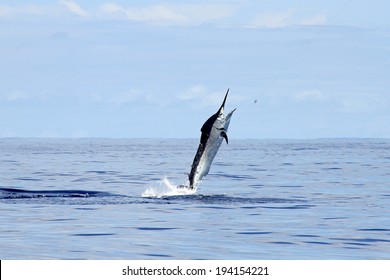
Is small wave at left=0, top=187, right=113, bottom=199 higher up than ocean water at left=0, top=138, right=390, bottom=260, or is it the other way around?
small wave at left=0, top=187, right=113, bottom=199

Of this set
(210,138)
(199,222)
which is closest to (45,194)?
(210,138)

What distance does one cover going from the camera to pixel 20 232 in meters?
25.0

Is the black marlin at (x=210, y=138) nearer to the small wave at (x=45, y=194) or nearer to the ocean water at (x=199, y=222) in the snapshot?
the ocean water at (x=199, y=222)

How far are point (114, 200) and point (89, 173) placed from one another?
22.1 m

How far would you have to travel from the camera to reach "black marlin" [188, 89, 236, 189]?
28344 millimetres

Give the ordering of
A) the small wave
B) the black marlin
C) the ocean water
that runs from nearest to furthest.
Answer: the ocean water < the black marlin < the small wave

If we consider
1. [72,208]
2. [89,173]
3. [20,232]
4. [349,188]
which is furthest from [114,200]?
[89,173]

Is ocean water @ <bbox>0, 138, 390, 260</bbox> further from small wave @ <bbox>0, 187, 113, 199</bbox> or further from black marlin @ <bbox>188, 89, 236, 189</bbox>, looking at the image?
black marlin @ <bbox>188, 89, 236, 189</bbox>

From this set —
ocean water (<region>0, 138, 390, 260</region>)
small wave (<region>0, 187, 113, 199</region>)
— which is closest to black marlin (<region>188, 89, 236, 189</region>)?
ocean water (<region>0, 138, 390, 260</region>)

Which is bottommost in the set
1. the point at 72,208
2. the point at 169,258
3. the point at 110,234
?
the point at 169,258

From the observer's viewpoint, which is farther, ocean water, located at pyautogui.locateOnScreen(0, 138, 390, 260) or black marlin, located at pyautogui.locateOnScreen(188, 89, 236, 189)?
black marlin, located at pyautogui.locateOnScreen(188, 89, 236, 189)

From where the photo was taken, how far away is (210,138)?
1144 inches

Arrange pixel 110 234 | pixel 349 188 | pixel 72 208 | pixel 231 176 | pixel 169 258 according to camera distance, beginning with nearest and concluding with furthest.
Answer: pixel 169 258 → pixel 110 234 → pixel 72 208 → pixel 349 188 → pixel 231 176

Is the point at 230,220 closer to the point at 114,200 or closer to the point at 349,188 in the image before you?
the point at 114,200
